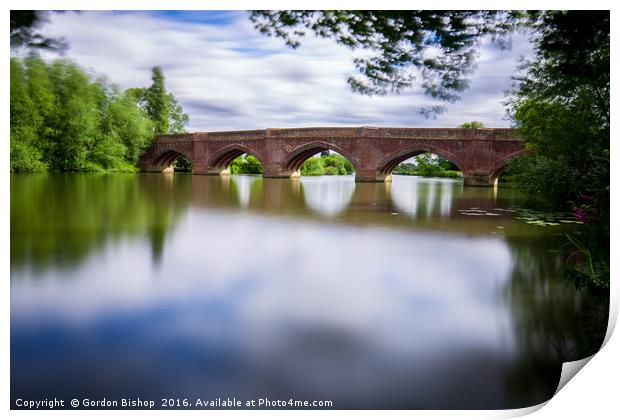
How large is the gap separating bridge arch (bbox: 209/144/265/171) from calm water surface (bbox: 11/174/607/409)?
5288 millimetres

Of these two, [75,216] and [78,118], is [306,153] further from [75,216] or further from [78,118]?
[78,118]

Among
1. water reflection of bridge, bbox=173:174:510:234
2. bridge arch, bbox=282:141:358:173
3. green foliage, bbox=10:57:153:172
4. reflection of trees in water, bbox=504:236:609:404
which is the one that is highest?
bridge arch, bbox=282:141:358:173

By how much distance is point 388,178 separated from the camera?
1628cm

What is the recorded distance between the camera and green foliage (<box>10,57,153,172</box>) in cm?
244

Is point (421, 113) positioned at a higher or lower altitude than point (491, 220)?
higher

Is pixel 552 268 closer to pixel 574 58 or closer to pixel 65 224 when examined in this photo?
pixel 574 58

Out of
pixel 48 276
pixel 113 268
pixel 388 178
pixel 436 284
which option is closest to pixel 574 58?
pixel 436 284

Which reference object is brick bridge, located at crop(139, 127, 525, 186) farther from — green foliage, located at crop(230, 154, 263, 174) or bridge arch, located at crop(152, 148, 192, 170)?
bridge arch, located at crop(152, 148, 192, 170)

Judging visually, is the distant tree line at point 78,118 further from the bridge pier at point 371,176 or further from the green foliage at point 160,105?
the bridge pier at point 371,176

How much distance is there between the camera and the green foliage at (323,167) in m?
22.2

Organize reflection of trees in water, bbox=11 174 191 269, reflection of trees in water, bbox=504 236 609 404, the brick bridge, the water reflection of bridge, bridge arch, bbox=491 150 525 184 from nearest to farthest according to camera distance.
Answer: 1. reflection of trees in water, bbox=504 236 609 404
2. reflection of trees in water, bbox=11 174 191 269
3. the water reflection of bridge
4. bridge arch, bbox=491 150 525 184
5. the brick bridge

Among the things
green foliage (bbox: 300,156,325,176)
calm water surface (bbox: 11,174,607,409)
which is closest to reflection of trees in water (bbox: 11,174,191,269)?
calm water surface (bbox: 11,174,607,409)

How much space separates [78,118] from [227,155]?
12.5m

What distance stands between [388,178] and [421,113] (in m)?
13.3
